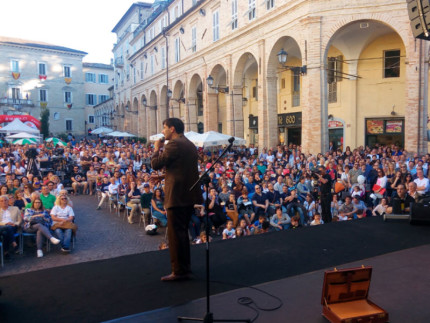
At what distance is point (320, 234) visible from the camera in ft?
16.1

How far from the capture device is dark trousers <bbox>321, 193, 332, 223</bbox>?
9.33m

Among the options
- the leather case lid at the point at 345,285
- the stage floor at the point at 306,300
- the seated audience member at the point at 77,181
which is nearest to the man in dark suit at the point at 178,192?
the stage floor at the point at 306,300

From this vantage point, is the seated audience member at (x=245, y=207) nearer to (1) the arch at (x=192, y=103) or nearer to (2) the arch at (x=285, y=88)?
(2) the arch at (x=285, y=88)

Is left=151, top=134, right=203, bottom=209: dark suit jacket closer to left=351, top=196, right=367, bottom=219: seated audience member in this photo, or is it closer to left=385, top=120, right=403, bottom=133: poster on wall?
left=351, top=196, right=367, bottom=219: seated audience member

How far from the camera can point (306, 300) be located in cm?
300

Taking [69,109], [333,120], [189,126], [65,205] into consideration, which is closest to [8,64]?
[69,109]

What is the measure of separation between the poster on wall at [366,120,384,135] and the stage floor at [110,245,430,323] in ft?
56.3

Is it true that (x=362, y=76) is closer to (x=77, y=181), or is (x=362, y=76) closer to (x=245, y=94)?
(x=245, y=94)

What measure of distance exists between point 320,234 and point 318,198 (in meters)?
5.48

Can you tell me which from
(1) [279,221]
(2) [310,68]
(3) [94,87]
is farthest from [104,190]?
(3) [94,87]

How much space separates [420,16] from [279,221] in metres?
5.40

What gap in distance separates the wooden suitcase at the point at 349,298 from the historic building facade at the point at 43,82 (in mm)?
51442

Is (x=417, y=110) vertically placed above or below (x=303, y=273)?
above

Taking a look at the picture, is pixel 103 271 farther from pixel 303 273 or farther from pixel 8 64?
pixel 8 64
